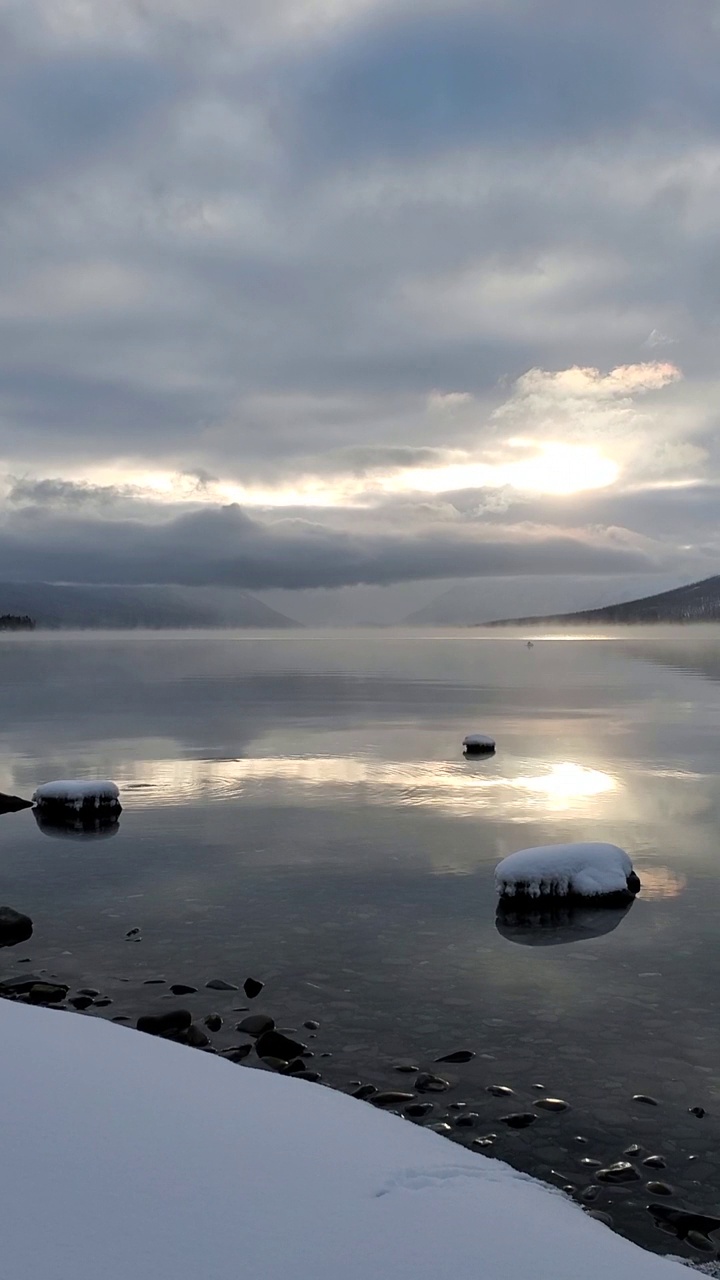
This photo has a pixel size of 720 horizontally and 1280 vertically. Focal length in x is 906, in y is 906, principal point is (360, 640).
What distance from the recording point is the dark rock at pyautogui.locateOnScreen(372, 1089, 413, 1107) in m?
9.57

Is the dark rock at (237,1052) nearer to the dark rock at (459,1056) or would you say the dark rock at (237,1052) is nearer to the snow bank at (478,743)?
the dark rock at (459,1056)

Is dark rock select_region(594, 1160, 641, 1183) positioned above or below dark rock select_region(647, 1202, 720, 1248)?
above

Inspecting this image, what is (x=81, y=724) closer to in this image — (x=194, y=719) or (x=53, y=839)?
(x=194, y=719)

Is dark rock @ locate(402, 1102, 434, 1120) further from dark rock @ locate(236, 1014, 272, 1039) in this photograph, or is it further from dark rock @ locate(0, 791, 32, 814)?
dark rock @ locate(0, 791, 32, 814)

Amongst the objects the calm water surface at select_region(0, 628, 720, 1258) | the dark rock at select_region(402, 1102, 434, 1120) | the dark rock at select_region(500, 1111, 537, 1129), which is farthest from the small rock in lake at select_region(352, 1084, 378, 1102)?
the dark rock at select_region(500, 1111, 537, 1129)

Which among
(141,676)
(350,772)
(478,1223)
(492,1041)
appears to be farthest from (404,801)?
(141,676)

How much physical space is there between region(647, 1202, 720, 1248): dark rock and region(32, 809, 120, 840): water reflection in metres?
17.9

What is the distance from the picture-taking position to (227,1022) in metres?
11.8

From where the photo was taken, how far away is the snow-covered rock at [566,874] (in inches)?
672

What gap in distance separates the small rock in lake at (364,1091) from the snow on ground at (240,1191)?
1.57m

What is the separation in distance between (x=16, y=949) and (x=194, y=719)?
1538 inches

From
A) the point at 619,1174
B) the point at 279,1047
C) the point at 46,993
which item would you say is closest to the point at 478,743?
the point at 46,993

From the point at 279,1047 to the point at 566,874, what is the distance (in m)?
8.34

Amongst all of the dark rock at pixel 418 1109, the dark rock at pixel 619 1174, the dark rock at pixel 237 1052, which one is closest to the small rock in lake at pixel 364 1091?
the dark rock at pixel 418 1109
